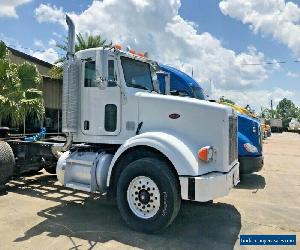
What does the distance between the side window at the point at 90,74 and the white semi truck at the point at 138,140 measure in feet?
0.06

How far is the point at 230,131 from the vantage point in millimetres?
5879

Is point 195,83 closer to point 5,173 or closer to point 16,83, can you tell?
point 5,173

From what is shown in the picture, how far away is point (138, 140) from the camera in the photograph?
5.46 meters

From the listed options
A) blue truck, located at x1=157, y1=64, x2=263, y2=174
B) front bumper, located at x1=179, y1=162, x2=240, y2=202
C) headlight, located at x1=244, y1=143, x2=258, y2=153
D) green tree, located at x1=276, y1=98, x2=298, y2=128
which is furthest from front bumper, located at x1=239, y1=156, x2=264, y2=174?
green tree, located at x1=276, y1=98, x2=298, y2=128

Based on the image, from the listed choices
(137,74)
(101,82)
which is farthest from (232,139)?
(101,82)

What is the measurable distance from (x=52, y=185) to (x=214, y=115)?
4693mm

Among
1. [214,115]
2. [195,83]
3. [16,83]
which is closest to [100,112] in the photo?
[214,115]

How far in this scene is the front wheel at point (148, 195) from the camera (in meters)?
5.15

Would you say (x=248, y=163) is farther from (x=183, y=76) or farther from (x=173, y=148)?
(x=173, y=148)

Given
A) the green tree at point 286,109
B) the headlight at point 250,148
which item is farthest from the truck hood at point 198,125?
the green tree at point 286,109

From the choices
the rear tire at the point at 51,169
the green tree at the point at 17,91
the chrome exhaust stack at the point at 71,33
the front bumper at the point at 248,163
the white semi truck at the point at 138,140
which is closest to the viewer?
the white semi truck at the point at 138,140

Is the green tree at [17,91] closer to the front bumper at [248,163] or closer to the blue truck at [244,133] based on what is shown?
the blue truck at [244,133]

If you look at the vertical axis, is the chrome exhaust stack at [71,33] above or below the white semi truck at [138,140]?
above

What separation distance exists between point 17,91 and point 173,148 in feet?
36.4
